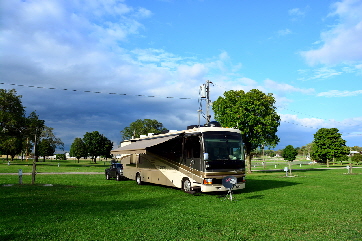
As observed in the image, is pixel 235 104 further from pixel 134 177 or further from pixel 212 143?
pixel 212 143

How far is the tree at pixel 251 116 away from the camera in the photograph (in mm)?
35875

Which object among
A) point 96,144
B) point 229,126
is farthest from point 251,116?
point 96,144

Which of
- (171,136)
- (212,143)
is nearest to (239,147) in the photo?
(212,143)

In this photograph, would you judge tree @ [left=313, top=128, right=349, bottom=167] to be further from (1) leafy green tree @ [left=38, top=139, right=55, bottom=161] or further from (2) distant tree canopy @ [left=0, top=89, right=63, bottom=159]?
(1) leafy green tree @ [left=38, top=139, right=55, bottom=161]

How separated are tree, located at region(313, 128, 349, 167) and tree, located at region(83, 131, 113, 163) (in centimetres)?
5379

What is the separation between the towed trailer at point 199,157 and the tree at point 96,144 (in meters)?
70.6

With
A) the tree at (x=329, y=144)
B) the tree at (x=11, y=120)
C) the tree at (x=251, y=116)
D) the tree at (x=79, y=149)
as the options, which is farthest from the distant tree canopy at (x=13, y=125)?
the tree at (x=329, y=144)

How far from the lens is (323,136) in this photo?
60.7 meters

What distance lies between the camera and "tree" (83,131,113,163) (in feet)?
285

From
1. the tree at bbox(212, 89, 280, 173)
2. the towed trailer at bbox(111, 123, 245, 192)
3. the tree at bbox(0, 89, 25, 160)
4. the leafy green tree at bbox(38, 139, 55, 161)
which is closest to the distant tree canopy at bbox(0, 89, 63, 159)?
the tree at bbox(0, 89, 25, 160)

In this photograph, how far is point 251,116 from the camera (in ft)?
117

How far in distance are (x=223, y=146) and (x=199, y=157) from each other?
143cm

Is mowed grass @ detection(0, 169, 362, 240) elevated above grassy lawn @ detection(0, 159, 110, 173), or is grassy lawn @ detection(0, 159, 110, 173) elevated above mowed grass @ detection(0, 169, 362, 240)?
mowed grass @ detection(0, 169, 362, 240)

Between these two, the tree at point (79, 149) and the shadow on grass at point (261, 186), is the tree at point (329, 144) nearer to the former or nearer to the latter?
the shadow on grass at point (261, 186)
